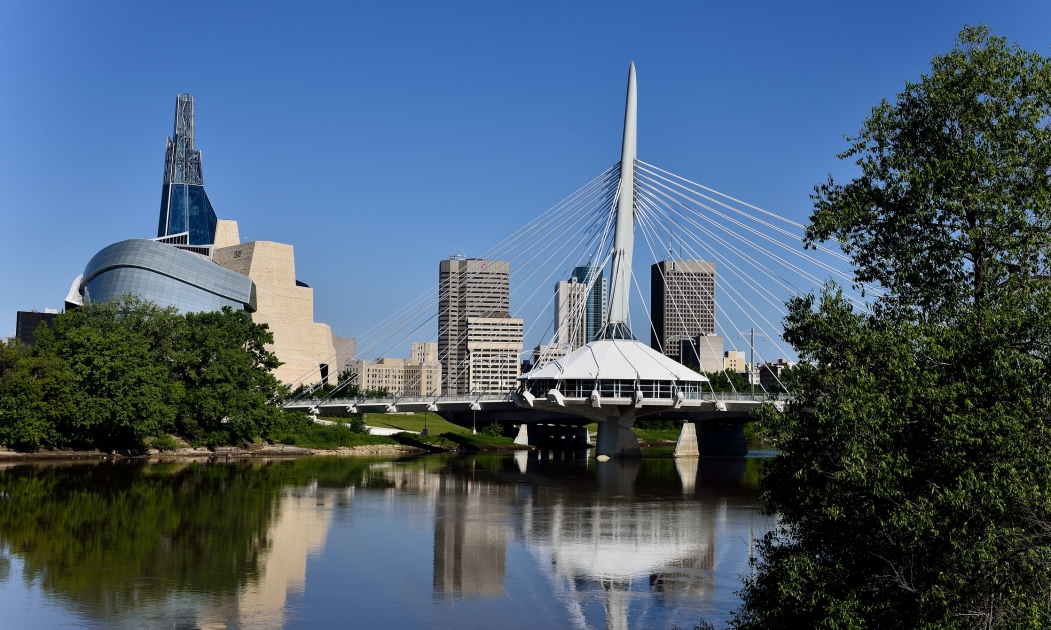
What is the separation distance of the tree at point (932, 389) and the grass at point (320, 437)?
6255cm

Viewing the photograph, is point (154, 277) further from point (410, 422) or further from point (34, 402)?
point (34, 402)

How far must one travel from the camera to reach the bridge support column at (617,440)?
7781 centimetres

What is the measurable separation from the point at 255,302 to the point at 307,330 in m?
11.9

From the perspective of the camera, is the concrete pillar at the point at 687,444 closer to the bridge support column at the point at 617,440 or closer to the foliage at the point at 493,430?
the bridge support column at the point at 617,440

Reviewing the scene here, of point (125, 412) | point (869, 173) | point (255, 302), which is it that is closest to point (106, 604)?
point (869, 173)

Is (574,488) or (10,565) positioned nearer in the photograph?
(10,565)

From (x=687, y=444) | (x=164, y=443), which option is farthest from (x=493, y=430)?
(x=164, y=443)

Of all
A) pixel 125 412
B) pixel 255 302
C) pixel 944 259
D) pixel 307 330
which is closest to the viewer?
pixel 944 259

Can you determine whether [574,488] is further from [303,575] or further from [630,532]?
[303,575]

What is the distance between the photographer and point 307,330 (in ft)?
467

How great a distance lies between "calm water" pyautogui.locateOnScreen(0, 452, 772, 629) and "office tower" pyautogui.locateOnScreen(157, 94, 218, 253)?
133839 mm

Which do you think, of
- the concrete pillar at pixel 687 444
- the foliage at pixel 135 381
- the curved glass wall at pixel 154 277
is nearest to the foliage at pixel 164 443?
the foliage at pixel 135 381

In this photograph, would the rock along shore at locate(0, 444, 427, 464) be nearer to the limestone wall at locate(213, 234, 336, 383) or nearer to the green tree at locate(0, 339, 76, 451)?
the green tree at locate(0, 339, 76, 451)

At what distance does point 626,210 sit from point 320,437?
29606mm
